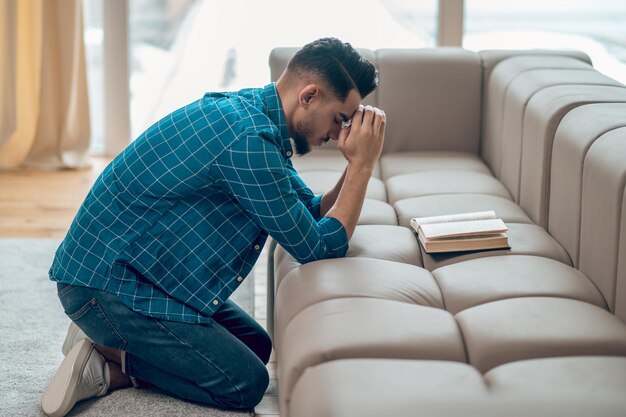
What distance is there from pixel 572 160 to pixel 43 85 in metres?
2.97

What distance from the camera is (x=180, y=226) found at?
2.41m

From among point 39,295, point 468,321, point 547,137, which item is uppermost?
point 547,137

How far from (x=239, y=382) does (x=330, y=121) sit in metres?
0.71

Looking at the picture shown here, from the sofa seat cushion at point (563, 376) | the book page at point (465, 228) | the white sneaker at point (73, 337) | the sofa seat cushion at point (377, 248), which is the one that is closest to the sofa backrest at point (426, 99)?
the sofa seat cushion at point (377, 248)

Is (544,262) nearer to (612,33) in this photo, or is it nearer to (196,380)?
(196,380)

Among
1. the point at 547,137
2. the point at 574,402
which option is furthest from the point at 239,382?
the point at 547,137

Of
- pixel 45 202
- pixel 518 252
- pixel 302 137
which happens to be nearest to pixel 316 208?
pixel 302 137

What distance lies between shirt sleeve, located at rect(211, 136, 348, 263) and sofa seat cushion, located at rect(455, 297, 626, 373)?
1.46ft

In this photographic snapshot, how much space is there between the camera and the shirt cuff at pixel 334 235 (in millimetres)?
2430

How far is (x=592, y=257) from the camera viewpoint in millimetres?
2439

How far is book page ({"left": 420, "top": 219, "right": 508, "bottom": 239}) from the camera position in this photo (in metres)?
2.58

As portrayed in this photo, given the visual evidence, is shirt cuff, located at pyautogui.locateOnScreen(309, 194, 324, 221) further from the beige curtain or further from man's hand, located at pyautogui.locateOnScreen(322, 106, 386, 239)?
the beige curtain

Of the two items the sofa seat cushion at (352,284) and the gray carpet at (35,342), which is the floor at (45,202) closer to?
the gray carpet at (35,342)

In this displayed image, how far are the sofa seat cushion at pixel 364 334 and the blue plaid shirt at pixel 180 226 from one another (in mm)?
279
